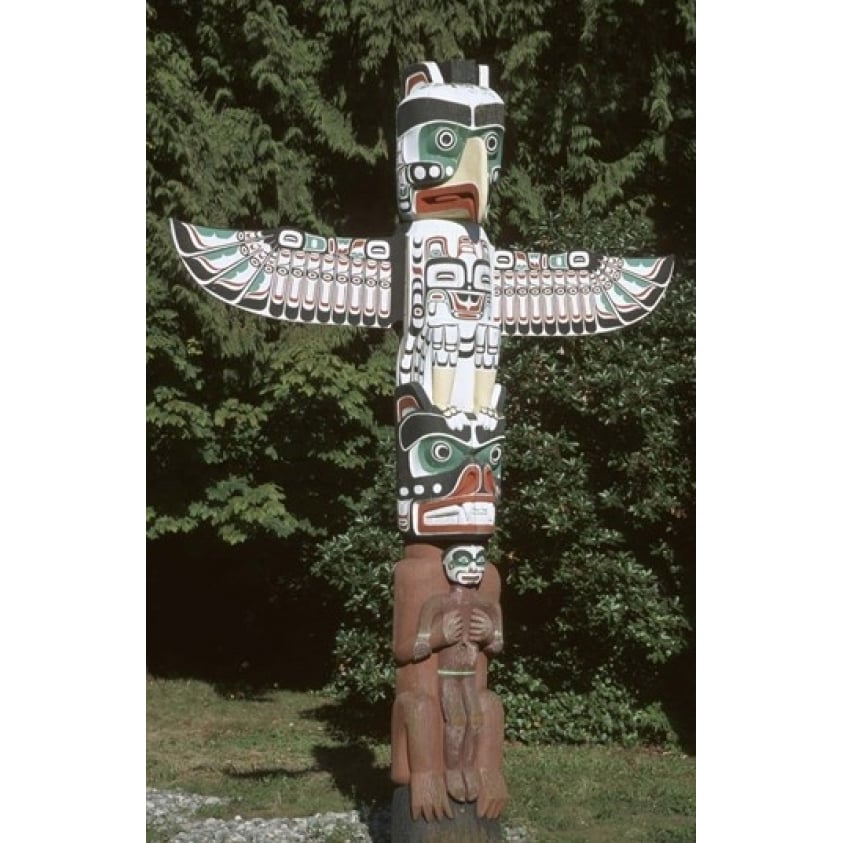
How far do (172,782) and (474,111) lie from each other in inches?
265

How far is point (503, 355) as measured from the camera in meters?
12.8

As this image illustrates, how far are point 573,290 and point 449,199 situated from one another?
1170 millimetres

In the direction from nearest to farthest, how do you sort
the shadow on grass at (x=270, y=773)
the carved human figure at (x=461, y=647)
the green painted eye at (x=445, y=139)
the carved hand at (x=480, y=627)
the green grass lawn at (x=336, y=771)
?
the carved human figure at (x=461, y=647), the carved hand at (x=480, y=627), the green painted eye at (x=445, y=139), the green grass lawn at (x=336, y=771), the shadow on grass at (x=270, y=773)

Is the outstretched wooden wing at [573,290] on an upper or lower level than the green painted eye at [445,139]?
lower

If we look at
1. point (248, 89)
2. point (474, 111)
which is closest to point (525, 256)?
point (474, 111)

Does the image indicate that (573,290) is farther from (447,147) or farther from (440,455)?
(440,455)

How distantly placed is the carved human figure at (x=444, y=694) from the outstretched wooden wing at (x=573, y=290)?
1819 millimetres

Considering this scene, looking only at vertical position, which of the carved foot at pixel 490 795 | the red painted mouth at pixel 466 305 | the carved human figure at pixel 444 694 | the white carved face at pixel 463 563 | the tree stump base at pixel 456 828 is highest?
the red painted mouth at pixel 466 305

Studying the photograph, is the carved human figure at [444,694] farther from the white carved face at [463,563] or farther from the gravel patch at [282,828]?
the gravel patch at [282,828]

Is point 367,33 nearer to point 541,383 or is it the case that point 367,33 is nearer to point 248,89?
point 248,89

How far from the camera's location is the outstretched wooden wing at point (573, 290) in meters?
8.52

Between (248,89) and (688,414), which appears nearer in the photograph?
(688,414)

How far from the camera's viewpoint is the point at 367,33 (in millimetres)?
13344

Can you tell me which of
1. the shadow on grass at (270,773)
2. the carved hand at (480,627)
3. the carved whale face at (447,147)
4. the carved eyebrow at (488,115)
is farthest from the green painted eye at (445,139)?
the shadow on grass at (270,773)
